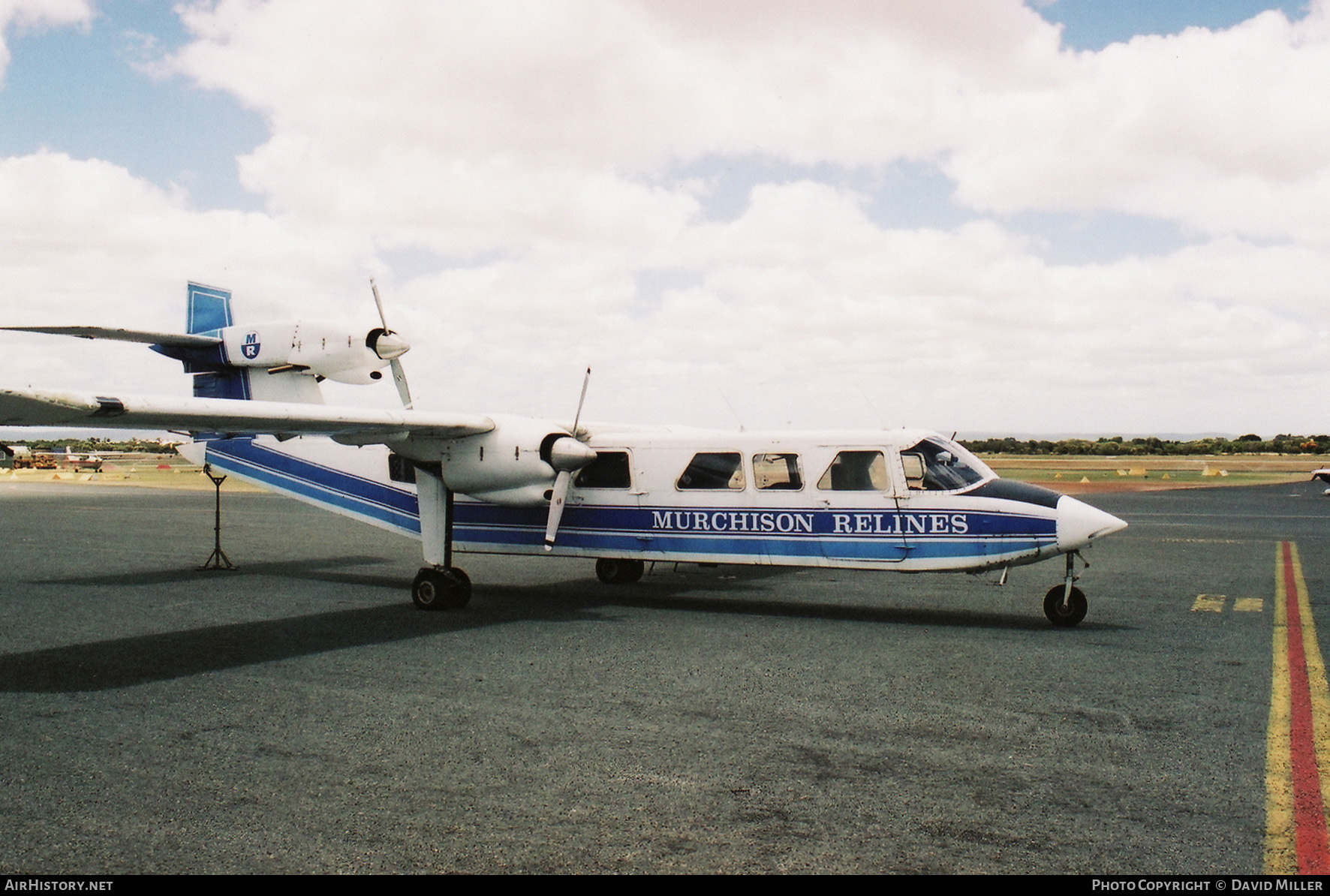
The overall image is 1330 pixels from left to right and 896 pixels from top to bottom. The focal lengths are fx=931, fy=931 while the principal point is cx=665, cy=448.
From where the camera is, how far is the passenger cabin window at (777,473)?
13602 millimetres

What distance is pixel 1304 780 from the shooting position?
20.9 feet

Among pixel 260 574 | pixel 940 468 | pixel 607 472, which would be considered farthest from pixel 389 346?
pixel 940 468

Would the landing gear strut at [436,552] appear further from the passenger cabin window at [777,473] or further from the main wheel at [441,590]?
the passenger cabin window at [777,473]

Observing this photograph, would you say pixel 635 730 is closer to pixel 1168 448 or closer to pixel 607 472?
pixel 607 472

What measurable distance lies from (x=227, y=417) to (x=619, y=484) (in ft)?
19.5

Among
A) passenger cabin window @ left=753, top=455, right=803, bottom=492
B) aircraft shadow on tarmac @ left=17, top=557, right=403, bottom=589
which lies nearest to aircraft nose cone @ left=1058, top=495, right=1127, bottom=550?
passenger cabin window @ left=753, top=455, right=803, bottom=492

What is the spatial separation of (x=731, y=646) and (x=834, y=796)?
16.5 ft

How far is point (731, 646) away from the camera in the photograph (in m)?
11.1

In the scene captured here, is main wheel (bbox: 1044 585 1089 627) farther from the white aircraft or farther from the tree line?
the tree line

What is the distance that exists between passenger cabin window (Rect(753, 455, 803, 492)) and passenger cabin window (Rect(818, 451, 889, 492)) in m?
0.41

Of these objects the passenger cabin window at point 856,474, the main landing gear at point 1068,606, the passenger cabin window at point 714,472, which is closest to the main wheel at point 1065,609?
the main landing gear at point 1068,606

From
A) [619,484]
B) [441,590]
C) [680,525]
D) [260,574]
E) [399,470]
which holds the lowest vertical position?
[260,574]

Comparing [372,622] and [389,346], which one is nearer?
[372,622]
